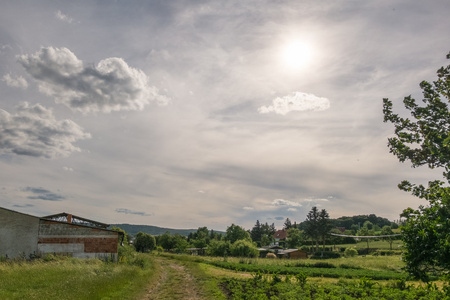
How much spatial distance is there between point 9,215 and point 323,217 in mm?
76560

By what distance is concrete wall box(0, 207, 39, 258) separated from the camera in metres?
26.8

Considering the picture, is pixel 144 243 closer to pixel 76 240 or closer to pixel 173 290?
pixel 76 240

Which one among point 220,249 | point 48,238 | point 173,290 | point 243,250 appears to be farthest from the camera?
point 220,249

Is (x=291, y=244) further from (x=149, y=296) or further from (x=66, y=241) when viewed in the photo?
(x=149, y=296)

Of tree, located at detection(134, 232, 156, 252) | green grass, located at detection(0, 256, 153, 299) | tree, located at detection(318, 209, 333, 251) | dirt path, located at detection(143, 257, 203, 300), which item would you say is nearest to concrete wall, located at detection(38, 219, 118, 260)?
green grass, located at detection(0, 256, 153, 299)

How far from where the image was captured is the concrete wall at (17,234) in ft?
87.9

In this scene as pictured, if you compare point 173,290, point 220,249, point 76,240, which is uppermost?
point 76,240

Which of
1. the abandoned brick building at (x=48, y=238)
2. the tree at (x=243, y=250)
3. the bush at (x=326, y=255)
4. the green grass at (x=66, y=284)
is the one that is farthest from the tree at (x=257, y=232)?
the green grass at (x=66, y=284)

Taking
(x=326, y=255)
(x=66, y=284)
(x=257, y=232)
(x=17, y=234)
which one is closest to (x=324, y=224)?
(x=326, y=255)

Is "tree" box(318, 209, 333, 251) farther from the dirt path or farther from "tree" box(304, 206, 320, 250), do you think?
the dirt path

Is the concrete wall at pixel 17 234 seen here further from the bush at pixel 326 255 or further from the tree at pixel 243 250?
→ the bush at pixel 326 255

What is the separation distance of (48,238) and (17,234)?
254 centimetres

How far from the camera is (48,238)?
28.8 metres

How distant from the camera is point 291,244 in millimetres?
97250
